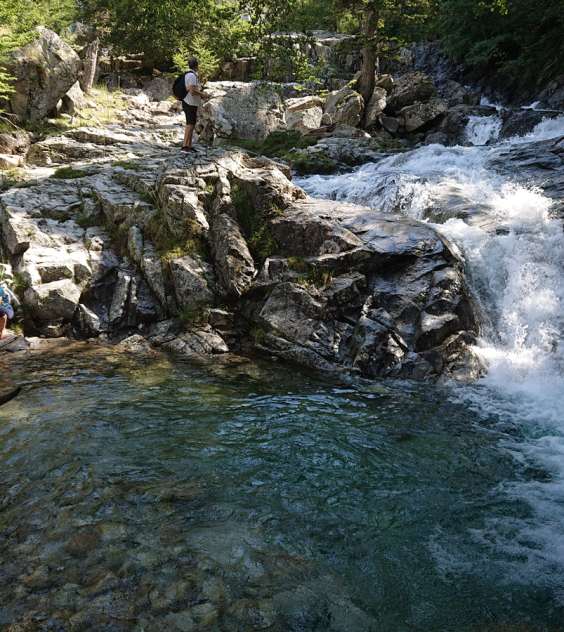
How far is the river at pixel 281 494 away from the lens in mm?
3031

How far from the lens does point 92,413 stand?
5875mm

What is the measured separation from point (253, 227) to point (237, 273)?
135 centimetres

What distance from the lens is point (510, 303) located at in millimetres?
8734

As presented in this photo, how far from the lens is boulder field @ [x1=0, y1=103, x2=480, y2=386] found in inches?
321

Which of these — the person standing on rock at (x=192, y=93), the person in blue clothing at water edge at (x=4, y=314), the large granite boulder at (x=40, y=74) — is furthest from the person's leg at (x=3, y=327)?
the large granite boulder at (x=40, y=74)

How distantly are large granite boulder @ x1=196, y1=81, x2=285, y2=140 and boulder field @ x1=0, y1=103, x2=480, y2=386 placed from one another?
8.05 metres

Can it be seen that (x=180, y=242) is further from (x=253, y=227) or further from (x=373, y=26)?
(x=373, y=26)

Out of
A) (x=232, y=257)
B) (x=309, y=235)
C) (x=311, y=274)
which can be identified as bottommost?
(x=311, y=274)

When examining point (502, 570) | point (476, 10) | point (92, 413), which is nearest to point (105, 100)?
point (476, 10)

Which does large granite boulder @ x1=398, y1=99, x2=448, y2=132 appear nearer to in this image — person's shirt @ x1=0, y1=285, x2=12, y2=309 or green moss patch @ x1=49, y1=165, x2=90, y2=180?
green moss patch @ x1=49, y1=165, x2=90, y2=180

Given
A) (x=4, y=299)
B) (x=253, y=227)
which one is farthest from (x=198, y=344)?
(x=4, y=299)

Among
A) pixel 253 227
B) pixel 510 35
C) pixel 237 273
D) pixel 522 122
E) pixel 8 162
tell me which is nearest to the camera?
pixel 237 273

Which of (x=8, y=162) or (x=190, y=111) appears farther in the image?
(x=8, y=162)

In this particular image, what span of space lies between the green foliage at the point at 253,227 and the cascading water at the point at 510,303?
412 cm
